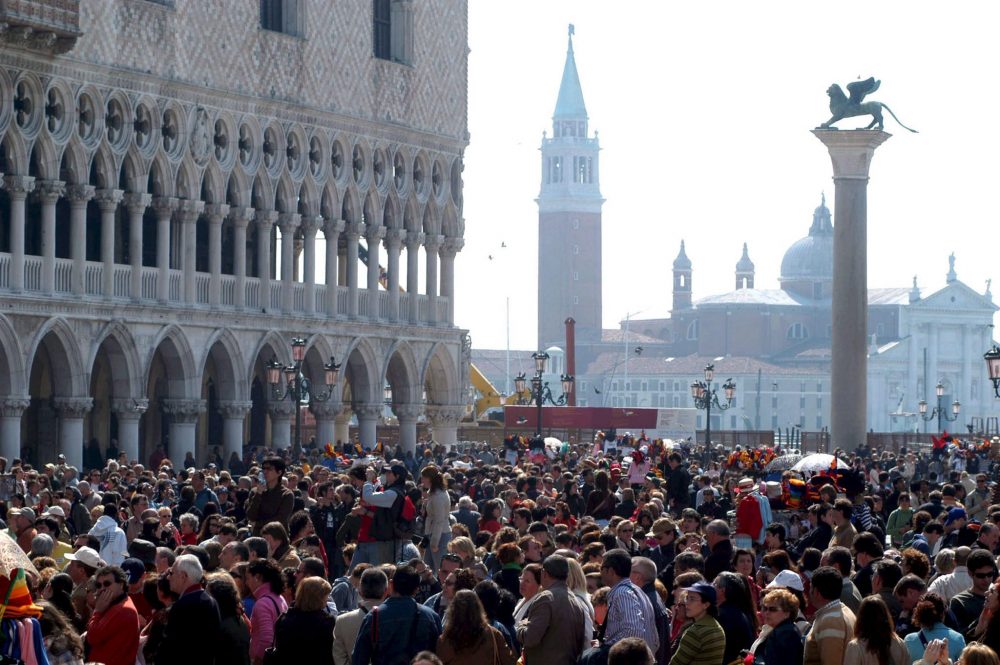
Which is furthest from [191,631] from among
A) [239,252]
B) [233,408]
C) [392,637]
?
[239,252]

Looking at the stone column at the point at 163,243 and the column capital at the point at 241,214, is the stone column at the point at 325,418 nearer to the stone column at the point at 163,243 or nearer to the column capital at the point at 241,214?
the column capital at the point at 241,214

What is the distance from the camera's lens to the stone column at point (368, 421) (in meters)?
43.0

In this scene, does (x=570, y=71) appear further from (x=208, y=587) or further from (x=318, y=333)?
(x=208, y=587)

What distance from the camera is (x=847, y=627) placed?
9.98m

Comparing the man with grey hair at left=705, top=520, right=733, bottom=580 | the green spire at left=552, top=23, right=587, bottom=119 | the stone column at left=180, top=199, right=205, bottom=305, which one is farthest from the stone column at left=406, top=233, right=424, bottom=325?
the green spire at left=552, top=23, right=587, bottom=119

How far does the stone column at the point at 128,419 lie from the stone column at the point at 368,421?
288 inches

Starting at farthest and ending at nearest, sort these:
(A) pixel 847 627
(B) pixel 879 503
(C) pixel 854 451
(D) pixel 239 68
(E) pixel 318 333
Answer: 1. (E) pixel 318 333
2. (D) pixel 239 68
3. (C) pixel 854 451
4. (B) pixel 879 503
5. (A) pixel 847 627

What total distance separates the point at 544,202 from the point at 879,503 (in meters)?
114

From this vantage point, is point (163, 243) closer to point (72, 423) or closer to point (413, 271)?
point (72, 423)

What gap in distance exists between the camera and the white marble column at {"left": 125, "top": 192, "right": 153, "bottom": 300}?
36.6 meters

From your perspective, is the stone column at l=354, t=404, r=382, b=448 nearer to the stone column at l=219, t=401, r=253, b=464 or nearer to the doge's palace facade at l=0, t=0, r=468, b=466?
the doge's palace facade at l=0, t=0, r=468, b=466

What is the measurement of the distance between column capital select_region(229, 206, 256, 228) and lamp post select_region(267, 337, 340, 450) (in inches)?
95.4

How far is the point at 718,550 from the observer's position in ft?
43.7

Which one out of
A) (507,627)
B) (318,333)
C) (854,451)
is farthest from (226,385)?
(507,627)
